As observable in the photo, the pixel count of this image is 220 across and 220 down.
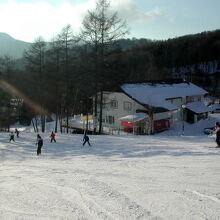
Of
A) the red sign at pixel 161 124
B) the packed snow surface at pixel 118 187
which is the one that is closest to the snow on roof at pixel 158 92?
the red sign at pixel 161 124

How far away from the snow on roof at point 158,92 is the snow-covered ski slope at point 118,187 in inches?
873

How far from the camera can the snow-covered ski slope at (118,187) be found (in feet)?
26.5

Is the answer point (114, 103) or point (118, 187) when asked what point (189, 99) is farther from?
point (118, 187)

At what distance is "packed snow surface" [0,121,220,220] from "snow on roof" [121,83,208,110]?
872 inches

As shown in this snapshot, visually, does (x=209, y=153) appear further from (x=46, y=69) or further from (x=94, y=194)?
(x=46, y=69)

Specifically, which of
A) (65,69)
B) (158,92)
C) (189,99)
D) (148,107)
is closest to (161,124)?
(148,107)

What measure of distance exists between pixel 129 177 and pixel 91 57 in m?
20.3

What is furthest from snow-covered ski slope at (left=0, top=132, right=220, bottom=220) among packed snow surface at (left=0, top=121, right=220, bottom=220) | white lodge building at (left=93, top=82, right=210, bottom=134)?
white lodge building at (left=93, top=82, right=210, bottom=134)

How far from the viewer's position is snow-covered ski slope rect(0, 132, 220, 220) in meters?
8.07

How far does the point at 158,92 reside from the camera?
44469 millimetres

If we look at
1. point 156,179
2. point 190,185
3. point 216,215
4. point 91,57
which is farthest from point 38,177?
point 91,57

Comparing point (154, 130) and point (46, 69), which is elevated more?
point (46, 69)

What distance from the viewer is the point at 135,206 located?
8.48 m

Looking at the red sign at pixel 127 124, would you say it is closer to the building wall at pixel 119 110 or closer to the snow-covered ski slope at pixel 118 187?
the building wall at pixel 119 110
